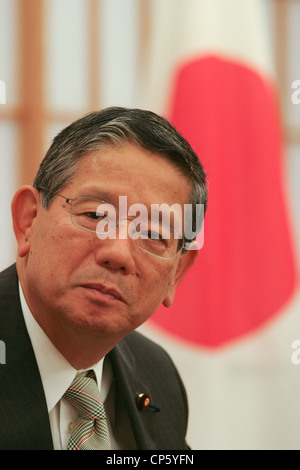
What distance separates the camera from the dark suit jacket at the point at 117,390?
41.2 inches

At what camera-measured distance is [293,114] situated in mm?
2277

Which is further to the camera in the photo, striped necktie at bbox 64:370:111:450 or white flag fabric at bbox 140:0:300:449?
A: white flag fabric at bbox 140:0:300:449

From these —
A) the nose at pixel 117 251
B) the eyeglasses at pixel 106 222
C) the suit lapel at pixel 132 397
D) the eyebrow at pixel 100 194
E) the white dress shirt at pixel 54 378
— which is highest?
the eyebrow at pixel 100 194

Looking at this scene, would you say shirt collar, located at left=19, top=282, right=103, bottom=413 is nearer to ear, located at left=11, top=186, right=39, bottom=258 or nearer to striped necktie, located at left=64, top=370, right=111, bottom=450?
striped necktie, located at left=64, top=370, right=111, bottom=450

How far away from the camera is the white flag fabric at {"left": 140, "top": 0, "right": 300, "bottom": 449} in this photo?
7.09 ft

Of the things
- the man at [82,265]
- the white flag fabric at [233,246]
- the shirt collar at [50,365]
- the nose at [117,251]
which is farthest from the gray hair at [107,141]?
the white flag fabric at [233,246]

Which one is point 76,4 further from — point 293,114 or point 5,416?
point 5,416

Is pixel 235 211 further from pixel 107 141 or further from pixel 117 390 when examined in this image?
pixel 107 141

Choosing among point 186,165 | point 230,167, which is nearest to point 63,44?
point 230,167

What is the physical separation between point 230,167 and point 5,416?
1.46 meters

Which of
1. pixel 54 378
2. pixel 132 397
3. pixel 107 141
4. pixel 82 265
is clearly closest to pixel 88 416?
pixel 54 378

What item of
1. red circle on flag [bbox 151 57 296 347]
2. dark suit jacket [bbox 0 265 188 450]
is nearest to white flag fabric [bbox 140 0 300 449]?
red circle on flag [bbox 151 57 296 347]

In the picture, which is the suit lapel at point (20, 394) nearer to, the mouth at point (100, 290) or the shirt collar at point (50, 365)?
the shirt collar at point (50, 365)

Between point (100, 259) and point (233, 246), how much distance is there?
1311 millimetres
